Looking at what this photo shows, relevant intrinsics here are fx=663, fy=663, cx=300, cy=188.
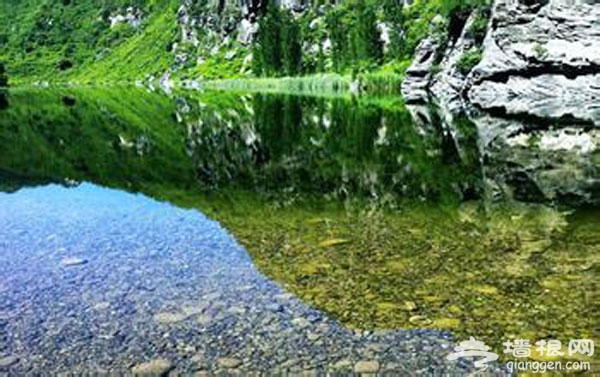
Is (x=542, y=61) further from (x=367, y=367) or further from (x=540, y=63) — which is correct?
(x=367, y=367)

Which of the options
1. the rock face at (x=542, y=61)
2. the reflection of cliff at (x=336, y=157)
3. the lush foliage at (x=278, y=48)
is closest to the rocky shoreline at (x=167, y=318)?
the reflection of cliff at (x=336, y=157)

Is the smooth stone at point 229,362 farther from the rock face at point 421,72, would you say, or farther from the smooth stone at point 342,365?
the rock face at point 421,72

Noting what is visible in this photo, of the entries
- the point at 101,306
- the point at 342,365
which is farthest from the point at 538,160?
the point at 342,365

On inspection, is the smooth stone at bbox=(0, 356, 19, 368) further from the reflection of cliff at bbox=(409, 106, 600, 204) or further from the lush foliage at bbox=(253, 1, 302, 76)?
the lush foliage at bbox=(253, 1, 302, 76)

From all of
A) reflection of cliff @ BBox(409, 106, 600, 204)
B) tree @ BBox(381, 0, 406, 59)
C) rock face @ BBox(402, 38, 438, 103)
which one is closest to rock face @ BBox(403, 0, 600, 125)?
reflection of cliff @ BBox(409, 106, 600, 204)

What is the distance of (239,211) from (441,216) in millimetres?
7220

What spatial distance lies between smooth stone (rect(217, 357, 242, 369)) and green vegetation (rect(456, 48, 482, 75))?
254 ft

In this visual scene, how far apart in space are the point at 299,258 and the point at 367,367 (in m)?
6.67

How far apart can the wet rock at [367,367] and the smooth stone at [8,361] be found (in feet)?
19.8

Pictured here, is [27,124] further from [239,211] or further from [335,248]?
[335,248]

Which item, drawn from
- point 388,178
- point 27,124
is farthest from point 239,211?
point 27,124

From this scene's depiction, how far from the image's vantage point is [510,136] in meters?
45.2

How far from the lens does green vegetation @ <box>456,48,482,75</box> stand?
83.5m

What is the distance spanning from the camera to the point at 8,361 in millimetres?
11750
